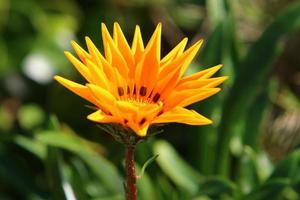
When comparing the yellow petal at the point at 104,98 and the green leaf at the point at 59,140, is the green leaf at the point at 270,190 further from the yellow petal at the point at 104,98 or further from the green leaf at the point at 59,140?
the yellow petal at the point at 104,98

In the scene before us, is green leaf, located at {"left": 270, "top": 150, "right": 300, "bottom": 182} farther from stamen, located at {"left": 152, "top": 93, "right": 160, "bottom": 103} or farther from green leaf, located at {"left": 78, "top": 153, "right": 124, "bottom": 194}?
stamen, located at {"left": 152, "top": 93, "right": 160, "bottom": 103}

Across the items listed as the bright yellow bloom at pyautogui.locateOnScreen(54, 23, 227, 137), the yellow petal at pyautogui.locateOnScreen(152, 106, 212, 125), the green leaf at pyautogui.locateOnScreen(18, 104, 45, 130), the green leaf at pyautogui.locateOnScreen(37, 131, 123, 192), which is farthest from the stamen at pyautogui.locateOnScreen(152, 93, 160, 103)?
the green leaf at pyautogui.locateOnScreen(18, 104, 45, 130)

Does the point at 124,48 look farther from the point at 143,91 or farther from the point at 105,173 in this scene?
the point at 105,173

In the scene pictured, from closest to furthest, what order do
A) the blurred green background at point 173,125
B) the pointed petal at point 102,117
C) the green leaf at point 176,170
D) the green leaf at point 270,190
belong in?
1. the pointed petal at point 102,117
2. the green leaf at point 270,190
3. the blurred green background at point 173,125
4. the green leaf at point 176,170

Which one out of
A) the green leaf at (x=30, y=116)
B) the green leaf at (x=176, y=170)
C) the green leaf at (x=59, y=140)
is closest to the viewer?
the green leaf at (x=59, y=140)

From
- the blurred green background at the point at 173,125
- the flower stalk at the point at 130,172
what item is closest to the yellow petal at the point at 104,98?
the flower stalk at the point at 130,172

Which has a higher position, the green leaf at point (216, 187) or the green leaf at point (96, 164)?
the green leaf at point (96, 164)

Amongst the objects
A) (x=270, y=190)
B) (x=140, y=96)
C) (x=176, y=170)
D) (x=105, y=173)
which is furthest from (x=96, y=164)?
(x=140, y=96)
